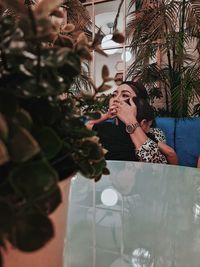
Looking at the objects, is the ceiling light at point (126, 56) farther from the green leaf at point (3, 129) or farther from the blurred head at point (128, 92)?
the green leaf at point (3, 129)

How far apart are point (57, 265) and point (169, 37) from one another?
2474mm

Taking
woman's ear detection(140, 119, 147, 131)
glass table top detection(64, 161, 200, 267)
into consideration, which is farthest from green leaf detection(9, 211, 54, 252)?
woman's ear detection(140, 119, 147, 131)

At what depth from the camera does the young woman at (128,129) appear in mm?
1890

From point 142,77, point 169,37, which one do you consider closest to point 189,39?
point 169,37

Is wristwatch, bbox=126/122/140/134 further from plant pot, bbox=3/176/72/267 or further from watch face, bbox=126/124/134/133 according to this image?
plant pot, bbox=3/176/72/267

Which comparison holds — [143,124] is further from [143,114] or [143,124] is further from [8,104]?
[8,104]

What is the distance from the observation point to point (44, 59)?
0.32 meters

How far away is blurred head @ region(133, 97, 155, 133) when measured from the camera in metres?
2.02

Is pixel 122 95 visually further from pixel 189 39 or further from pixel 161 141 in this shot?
pixel 189 39

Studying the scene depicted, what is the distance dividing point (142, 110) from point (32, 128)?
5.83 ft

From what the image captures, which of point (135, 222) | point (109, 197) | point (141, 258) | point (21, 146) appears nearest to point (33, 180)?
point (21, 146)

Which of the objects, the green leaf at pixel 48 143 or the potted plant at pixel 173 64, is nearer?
the green leaf at pixel 48 143

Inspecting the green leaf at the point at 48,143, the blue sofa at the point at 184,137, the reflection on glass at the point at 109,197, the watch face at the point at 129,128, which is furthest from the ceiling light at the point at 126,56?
the green leaf at the point at 48,143

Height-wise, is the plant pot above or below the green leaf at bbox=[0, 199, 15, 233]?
below
